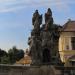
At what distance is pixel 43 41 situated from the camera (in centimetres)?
2019

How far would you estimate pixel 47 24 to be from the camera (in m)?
20.8

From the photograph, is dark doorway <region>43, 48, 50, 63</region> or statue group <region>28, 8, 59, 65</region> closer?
statue group <region>28, 8, 59, 65</region>

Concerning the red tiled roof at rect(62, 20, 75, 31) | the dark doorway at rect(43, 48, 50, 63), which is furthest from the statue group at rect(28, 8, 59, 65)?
the red tiled roof at rect(62, 20, 75, 31)

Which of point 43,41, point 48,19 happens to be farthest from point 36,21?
point 43,41

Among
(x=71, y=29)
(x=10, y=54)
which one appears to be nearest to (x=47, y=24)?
(x=71, y=29)

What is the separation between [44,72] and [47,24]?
11.5 ft

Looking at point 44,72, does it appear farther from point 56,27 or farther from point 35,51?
point 56,27

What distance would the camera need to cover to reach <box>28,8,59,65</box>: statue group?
20.0m

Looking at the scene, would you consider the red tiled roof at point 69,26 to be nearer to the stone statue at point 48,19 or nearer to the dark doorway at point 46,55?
the stone statue at point 48,19

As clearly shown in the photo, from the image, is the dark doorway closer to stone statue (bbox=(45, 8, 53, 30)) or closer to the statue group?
the statue group

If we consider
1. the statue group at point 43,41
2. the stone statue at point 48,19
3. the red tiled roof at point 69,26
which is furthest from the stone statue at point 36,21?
the red tiled roof at point 69,26

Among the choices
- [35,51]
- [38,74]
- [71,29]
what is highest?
[71,29]

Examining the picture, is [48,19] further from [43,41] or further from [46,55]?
[46,55]

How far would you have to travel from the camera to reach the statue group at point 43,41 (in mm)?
19953
